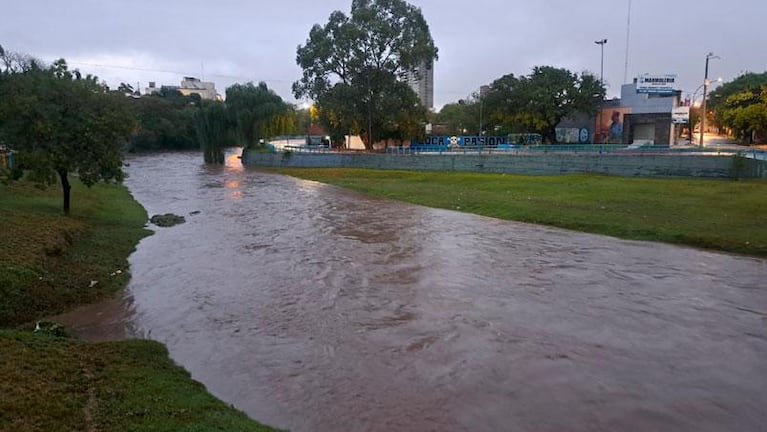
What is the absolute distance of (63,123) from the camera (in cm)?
1866

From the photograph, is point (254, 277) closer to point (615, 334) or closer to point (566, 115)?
point (615, 334)

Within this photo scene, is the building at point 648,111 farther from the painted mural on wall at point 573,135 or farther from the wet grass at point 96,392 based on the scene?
the wet grass at point 96,392

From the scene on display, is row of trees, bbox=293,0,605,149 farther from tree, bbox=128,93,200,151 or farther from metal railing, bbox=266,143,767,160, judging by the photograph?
tree, bbox=128,93,200,151

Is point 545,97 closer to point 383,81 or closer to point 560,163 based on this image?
point 383,81

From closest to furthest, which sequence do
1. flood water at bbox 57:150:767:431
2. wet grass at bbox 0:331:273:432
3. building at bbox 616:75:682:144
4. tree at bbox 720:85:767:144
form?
1. wet grass at bbox 0:331:273:432
2. flood water at bbox 57:150:767:431
3. tree at bbox 720:85:767:144
4. building at bbox 616:75:682:144

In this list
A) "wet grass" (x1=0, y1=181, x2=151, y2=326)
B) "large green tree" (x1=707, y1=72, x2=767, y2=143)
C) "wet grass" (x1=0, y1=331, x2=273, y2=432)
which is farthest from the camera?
"large green tree" (x1=707, y1=72, x2=767, y2=143)

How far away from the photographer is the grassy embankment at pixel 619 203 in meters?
18.3

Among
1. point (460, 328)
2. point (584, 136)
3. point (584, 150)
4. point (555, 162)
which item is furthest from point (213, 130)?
point (460, 328)

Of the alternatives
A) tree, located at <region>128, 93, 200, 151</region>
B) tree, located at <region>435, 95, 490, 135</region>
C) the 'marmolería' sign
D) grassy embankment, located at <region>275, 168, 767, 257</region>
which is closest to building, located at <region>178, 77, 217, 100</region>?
tree, located at <region>128, 93, 200, 151</region>

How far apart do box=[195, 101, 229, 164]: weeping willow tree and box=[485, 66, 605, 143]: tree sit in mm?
29463

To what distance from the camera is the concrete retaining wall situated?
30463 millimetres

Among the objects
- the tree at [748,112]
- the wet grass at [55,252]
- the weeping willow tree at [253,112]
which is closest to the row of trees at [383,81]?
the weeping willow tree at [253,112]

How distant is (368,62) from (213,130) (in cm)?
2112

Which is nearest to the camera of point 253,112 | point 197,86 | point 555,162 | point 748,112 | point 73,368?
point 73,368
